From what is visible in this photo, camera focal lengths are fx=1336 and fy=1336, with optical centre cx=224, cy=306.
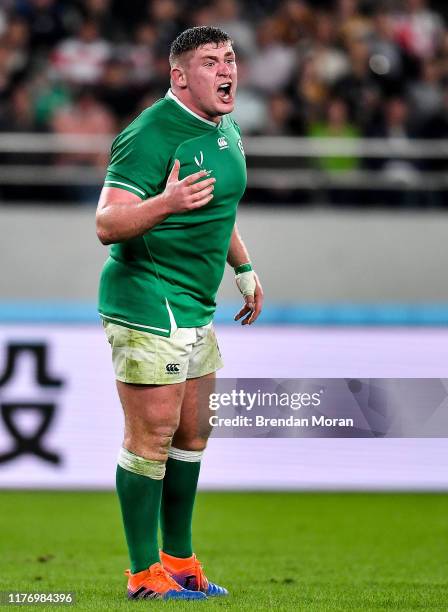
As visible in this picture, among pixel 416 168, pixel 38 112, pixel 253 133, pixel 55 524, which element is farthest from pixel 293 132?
pixel 55 524

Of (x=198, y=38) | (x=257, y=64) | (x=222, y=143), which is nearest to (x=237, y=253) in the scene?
(x=222, y=143)

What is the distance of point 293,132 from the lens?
11953 mm

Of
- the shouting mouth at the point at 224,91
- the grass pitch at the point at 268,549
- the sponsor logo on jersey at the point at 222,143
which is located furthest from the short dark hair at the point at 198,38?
the grass pitch at the point at 268,549

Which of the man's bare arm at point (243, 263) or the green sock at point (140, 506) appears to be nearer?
the green sock at point (140, 506)

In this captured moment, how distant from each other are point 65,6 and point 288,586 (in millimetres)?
8261

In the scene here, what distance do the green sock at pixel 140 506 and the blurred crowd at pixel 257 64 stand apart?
22.5 feet

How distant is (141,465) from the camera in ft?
16.4

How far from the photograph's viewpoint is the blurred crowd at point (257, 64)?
11.8m

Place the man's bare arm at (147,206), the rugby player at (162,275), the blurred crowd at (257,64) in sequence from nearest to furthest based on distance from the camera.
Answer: the man's bare arm at (147,206)
the rugby player at (162,275)
the blurred crowd at (257,64)

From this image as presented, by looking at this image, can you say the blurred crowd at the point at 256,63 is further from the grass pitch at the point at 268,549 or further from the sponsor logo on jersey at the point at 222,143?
the sponsor logo on jersey at the point at 222,143

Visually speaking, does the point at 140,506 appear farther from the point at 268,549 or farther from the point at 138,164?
the point at 268,549

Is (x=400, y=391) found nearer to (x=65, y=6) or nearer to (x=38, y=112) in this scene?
(x=38, y=112)

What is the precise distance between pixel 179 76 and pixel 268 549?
3.05 meters

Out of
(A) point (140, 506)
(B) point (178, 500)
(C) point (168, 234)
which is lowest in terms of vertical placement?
(B) point (178, 500)
